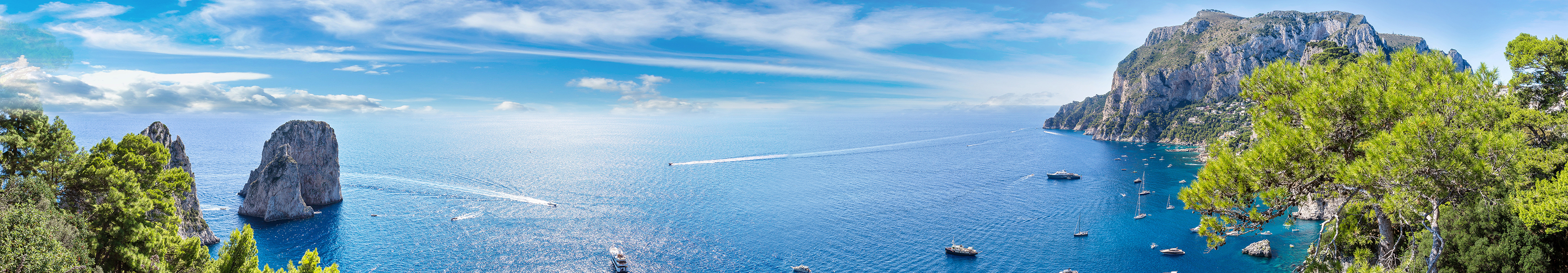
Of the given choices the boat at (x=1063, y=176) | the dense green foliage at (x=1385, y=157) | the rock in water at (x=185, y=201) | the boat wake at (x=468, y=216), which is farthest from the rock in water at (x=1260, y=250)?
the rock in water at (x=185, y=201)

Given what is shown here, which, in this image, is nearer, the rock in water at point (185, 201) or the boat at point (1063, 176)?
the rock in water at point (185, 201)

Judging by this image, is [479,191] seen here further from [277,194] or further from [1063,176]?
[1063,176]

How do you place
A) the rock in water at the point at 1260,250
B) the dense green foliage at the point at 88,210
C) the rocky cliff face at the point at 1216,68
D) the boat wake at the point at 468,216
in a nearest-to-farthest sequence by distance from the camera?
the dense green foliage at the point at 88,210, the rock in water at the point at 1260,250, the boat wake at the point at 468,216, the rocky cliff face at the point at 1216,68

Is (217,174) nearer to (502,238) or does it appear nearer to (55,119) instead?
(502,238)

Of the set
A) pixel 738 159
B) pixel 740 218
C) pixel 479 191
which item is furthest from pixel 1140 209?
pixel 479 191

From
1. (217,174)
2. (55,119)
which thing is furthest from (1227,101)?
(217,174)

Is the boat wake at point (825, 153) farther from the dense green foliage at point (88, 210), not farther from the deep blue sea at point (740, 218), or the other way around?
the dense green foliage at point (88, 210)
